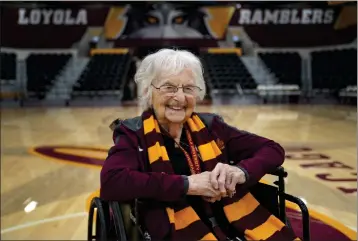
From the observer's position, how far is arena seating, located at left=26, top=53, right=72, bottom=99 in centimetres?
1402

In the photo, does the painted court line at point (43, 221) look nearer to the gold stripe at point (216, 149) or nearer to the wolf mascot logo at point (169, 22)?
the gold stripe at point (216, 149)

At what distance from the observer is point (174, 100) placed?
1360 millimetres

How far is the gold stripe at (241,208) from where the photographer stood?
1.40 m

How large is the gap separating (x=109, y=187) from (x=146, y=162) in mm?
135

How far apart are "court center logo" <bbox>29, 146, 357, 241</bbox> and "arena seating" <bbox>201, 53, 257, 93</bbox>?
7.99 metres

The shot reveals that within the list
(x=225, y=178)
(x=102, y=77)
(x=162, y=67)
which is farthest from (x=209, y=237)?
(x=102, y=77)

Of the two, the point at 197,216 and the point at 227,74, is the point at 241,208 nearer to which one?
the point at 197,216

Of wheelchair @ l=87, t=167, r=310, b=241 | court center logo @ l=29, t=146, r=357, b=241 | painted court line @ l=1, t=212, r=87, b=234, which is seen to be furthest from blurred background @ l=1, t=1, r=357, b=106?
wheelchair @ l=87, t=167, r=310, b=241

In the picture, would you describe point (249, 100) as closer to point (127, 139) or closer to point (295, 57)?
point (295, 57)

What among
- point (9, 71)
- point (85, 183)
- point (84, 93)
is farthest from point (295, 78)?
point (85, 183)

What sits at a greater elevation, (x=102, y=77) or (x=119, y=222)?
(x=102, y=77)

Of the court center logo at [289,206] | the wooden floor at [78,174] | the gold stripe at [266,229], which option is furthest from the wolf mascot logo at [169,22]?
the gold stripe at [266,229]

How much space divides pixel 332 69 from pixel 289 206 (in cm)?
1242

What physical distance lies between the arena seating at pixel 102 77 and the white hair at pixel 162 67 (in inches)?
495
